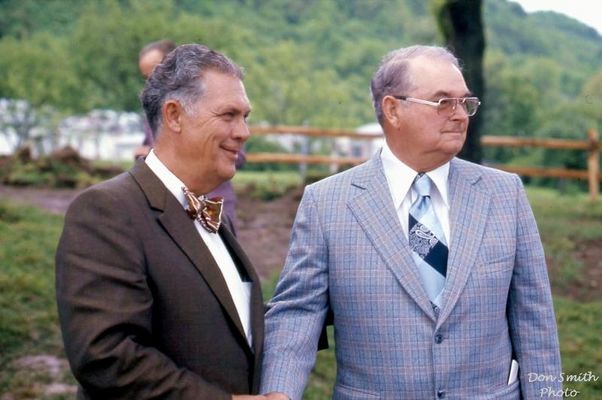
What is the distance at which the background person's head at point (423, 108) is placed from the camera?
317 cm

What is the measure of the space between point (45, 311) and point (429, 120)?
5173 millimetres

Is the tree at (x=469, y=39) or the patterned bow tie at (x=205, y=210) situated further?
the tree at (x=469, y=39)

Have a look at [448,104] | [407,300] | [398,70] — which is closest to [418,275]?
[407,300]

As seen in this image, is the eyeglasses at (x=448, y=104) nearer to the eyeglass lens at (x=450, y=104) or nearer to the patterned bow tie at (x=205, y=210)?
the eyeglass lens at (x=450, y=104)

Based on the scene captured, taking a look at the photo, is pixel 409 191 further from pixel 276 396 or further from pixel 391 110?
pixel 276 396

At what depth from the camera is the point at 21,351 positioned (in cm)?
690

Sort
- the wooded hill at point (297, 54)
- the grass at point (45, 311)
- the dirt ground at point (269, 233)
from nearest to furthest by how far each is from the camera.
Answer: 1. the grass at point (45, 311)
2. the dirt ground at point (269, 233)
3. the wooded hill at point (297, 54)

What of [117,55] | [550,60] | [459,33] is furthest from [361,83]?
[459,33]

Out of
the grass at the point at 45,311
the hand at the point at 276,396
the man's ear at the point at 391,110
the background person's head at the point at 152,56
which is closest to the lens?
the hand at the point at 276,396

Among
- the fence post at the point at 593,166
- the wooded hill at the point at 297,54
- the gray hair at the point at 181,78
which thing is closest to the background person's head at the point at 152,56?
the gray hair at the point at 181,78

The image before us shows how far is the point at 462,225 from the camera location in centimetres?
318

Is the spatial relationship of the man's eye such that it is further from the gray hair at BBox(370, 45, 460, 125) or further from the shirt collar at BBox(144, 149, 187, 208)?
the shirt collar at BBox(144, 149, 187, 208)

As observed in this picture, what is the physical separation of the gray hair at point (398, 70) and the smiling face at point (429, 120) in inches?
0.7

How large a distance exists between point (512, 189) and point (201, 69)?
3.56ft
